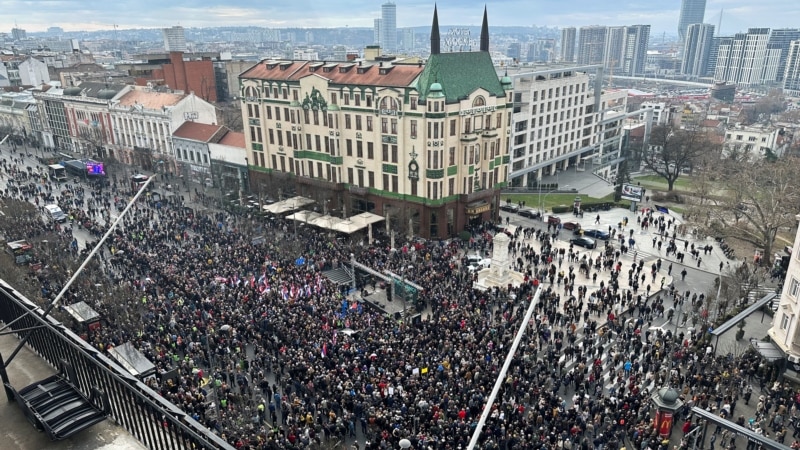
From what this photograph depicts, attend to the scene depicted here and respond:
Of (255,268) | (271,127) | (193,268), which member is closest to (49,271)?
(193,268)

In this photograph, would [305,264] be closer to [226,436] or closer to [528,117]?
[226,436]

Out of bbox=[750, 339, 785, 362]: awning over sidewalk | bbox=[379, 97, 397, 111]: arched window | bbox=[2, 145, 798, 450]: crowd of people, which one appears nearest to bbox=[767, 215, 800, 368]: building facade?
bbox=[750, 339, 785, 362]: awning over sidewalk

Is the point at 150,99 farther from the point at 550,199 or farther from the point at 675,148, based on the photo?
the point at 675,148

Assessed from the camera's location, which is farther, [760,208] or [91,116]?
[91,116]

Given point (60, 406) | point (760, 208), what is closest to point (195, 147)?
point (760, 208)

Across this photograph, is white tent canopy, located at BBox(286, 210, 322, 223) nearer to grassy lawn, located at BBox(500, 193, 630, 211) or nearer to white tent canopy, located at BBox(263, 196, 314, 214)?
white tent canopy, located at BBox(263, 196, 314, 214)
